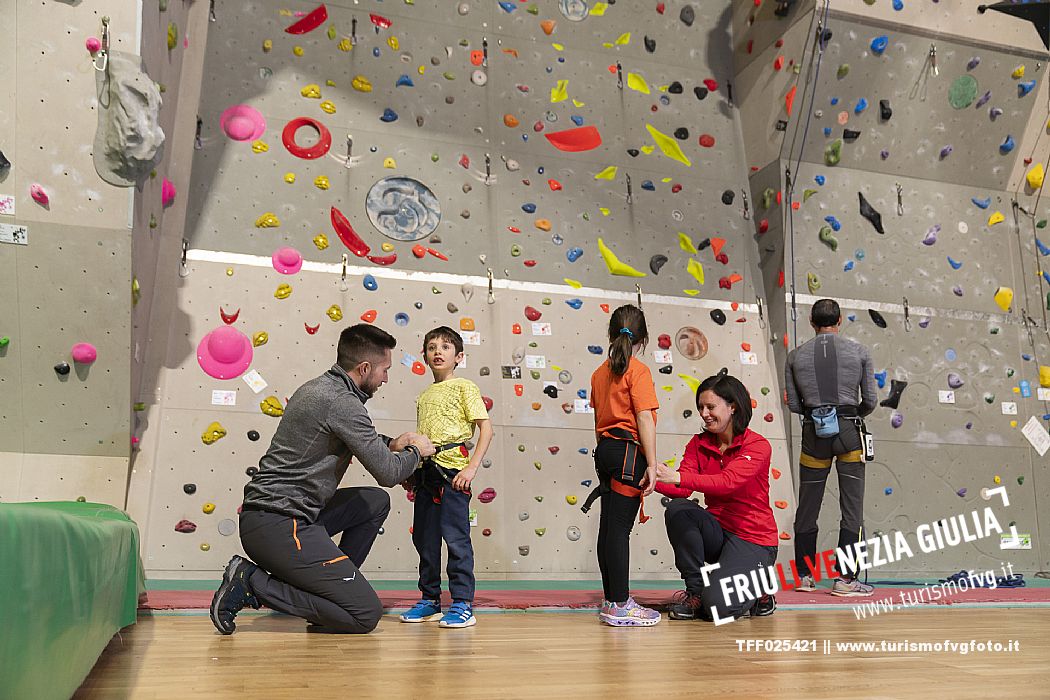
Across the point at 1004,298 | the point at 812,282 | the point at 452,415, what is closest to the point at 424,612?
the point at 452,415

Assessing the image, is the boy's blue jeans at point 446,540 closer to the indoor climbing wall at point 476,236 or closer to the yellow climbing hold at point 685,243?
the indoor climbing wall at point 476,236

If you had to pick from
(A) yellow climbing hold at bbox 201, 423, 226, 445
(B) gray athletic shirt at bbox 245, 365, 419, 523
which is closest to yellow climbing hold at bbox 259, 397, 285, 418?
(A) yellow climbing hold at bbox 201, 423, 226, 445

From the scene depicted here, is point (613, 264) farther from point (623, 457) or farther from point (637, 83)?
point (623, 457)

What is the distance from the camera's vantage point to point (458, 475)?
3115mm

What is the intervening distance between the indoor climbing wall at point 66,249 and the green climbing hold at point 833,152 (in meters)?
4.23

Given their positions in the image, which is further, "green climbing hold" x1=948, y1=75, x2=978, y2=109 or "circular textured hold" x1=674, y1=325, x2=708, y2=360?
"green climbing hold" x1=948, y1=75, x2=978, y2=109

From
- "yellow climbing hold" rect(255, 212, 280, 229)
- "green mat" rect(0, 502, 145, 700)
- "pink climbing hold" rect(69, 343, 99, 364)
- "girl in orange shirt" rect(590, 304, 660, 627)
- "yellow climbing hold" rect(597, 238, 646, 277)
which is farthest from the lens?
"yellow climbing hold" rect(597, 238, 646, 277)

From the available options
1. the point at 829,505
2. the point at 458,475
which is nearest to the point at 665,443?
the point at 829,505

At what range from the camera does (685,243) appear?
5.90 metres

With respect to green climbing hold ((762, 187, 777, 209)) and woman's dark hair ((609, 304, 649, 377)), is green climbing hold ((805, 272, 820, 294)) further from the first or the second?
woman's dark hair ((609, 304, 649, 377))

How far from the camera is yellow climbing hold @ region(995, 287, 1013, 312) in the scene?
20.8 ft

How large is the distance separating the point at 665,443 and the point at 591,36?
2836 mm

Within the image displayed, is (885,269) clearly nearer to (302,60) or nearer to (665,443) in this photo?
(665,443)

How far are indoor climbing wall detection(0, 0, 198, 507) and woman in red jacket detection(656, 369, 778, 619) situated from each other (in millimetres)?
2497
